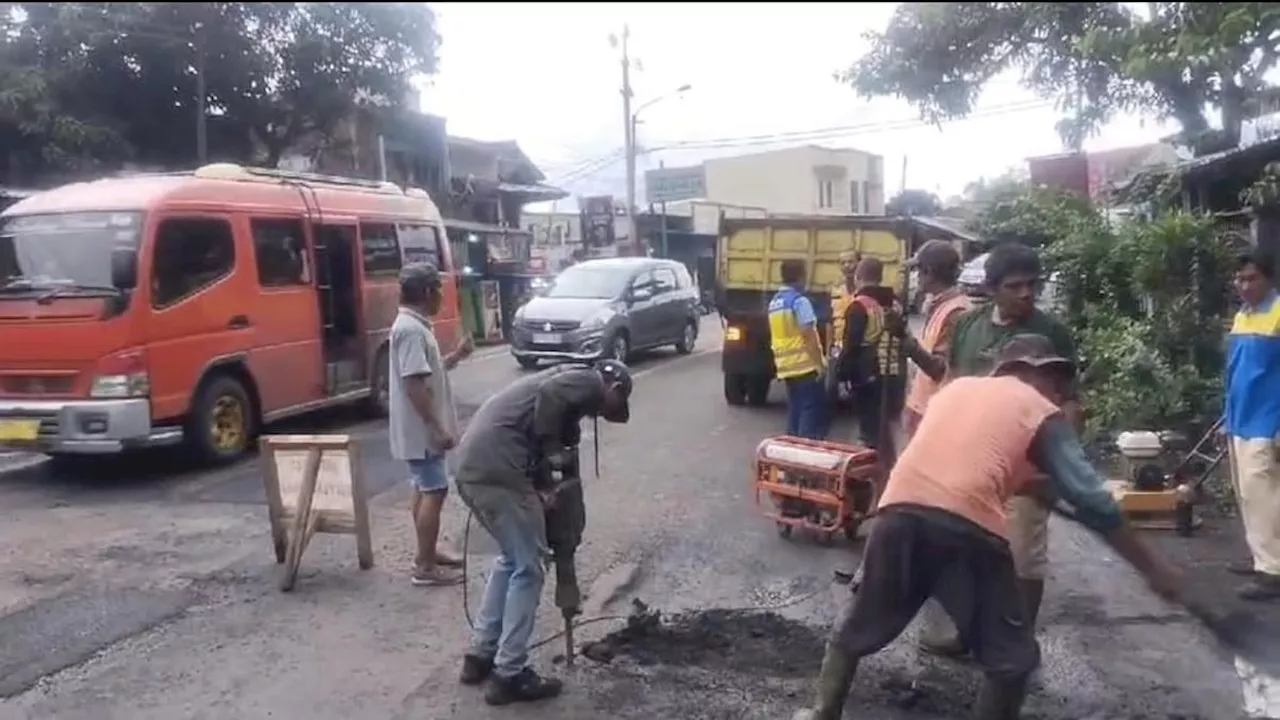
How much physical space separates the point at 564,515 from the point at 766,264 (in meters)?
8.61

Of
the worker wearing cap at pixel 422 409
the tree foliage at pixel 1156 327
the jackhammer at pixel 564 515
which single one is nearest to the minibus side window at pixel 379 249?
the worker wearing cap at pixel 422 409

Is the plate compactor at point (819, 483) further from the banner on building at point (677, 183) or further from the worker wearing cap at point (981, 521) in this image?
the banner on building at point (677, 183)

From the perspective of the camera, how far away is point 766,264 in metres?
13.2

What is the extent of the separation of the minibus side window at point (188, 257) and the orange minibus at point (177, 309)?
13 millimetres

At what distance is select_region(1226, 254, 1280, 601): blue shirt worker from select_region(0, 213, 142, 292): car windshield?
755 cm

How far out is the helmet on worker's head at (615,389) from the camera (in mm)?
4754

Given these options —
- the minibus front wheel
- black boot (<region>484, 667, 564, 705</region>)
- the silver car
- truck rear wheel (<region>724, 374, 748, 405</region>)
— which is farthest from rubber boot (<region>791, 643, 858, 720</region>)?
the silver car

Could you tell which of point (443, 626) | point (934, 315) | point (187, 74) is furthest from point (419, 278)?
point (187, 74)

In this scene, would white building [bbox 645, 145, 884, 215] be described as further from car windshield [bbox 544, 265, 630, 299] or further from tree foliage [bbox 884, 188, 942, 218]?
car windshield [bbox 544, 265, 630, 299]

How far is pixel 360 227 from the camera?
12.3 meters

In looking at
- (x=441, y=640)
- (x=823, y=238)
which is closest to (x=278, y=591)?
(x=441, y=640)

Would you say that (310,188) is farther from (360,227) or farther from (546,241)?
(546,241)

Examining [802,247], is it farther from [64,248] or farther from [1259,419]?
[1259,419]

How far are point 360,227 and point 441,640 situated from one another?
293 inches
